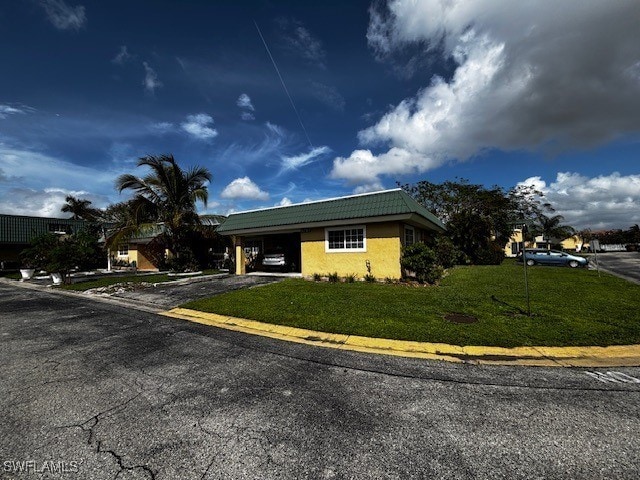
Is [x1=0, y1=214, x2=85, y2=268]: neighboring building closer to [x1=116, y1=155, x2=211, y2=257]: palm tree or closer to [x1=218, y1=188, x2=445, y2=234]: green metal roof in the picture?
[x1=116, y1=155, x2=211, y2=257]: palm tree

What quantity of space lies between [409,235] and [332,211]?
13.6 feet

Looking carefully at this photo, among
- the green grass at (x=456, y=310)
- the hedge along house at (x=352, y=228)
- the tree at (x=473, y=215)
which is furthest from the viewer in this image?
the tree at (x=473, y=215)

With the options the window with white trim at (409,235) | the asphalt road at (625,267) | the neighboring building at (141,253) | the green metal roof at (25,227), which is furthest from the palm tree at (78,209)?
the asphalt road at (625,267)

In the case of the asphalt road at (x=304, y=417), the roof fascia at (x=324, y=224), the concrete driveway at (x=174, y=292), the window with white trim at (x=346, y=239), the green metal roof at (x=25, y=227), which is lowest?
the asphalt road at (x=304, y=417)

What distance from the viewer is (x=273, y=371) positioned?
4.35m

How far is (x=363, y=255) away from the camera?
1356 centimetres

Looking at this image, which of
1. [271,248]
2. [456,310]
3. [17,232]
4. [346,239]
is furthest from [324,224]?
[17,232]

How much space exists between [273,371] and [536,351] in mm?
4492

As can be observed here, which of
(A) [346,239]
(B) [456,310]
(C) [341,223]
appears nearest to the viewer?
(B) [456,310]

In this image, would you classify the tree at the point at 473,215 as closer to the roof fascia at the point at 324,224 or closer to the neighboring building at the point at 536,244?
the neighboring building at the point at 536,244

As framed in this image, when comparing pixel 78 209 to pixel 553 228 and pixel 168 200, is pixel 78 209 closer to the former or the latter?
pixel 168 200

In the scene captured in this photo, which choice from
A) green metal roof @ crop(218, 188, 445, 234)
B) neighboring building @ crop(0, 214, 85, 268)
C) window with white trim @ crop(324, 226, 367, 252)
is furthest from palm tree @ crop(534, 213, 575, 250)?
neighboring building @ crop(0, 214, 85, 268)

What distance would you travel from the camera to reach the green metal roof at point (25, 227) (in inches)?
1097

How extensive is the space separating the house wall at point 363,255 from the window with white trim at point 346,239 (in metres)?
0.19
